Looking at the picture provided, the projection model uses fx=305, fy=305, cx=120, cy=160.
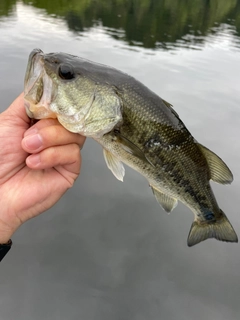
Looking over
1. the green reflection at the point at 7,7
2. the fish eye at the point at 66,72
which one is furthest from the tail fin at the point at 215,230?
the green reflection at the point at 7,7

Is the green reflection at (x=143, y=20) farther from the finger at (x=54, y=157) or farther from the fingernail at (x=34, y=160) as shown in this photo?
the fingernail at (x=34, y=160)

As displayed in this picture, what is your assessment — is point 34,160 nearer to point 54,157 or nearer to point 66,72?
point 54,157

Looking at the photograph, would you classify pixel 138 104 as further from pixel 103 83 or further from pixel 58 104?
pixel 58 104

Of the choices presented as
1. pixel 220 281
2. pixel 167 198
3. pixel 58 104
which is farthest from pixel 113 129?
pixel 220 281

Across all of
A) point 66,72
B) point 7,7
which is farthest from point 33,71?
point 7,7

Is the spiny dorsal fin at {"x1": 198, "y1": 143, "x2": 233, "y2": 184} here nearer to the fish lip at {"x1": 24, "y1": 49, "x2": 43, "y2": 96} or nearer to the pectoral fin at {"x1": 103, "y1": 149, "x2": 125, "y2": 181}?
the pectoral fin at {"x1": 103, "y1": 149, "x2": 125, "y2": 181}

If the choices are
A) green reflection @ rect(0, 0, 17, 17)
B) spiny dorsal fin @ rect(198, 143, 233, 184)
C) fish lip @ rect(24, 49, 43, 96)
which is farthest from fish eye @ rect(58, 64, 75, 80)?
green reflection @ rect(0, 0, 17, 17)

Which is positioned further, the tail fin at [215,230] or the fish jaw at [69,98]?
the tail fin at [215,230]
